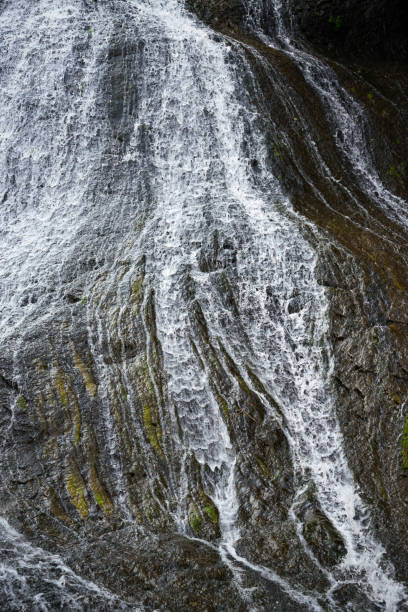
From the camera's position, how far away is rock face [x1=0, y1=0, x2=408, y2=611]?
631cm

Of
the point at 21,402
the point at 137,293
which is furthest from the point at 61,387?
the point at 137,293

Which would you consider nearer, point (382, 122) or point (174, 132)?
point (174, 132)

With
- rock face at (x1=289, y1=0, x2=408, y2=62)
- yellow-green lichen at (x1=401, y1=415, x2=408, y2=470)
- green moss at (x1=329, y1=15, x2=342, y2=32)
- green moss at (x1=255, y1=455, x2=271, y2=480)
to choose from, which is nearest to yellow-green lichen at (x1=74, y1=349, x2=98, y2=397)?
green moss at (x1=255, y1=455, x2=271, y2=480)

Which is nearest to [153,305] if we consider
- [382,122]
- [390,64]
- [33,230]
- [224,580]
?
[33,230]

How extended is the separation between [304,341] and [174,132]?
6.47 meters

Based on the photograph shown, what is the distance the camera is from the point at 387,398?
7598 mm

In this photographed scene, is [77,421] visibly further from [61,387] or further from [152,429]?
[152,429]

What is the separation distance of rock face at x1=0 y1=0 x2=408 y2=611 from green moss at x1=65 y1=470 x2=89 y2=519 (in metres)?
0.03

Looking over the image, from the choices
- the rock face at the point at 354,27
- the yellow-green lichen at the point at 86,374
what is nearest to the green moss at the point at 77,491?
the yellow-green lichen at the point at 86,374

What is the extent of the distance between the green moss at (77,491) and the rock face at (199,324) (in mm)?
27

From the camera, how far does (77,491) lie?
272 inches

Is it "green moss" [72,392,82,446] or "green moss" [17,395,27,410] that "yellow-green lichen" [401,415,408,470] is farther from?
"green moss" [17,395,27,410]

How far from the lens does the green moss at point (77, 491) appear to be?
6.76 meters

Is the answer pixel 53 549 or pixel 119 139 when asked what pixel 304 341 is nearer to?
pixel 53 549
